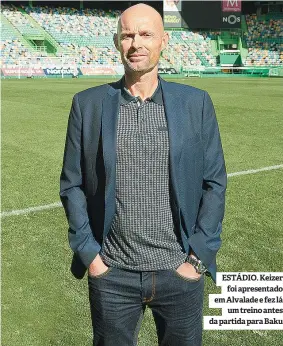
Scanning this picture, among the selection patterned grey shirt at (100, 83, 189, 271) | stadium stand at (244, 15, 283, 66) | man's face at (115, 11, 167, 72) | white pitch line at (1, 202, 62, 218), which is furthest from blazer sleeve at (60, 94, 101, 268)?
stadium stand at (244, 15, 283, 66)

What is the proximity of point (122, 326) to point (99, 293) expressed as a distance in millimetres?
193

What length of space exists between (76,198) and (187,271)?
63cm

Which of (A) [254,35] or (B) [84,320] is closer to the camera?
(B) [84,320]

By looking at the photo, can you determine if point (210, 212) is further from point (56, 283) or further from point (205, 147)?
point (56, 283)

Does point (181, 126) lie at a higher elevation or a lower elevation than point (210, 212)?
higher

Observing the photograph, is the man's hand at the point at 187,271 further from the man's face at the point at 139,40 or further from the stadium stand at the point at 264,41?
the stadium stand at the point at 264,41

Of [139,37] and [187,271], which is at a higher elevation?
[139,37]

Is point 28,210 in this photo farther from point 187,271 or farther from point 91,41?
point 91,41

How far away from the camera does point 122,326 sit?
2.40 m

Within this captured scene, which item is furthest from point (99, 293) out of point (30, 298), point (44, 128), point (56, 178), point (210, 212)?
point (44, 128)

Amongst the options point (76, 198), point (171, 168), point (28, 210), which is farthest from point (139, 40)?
point (28, 210)

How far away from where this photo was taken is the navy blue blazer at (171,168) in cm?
232

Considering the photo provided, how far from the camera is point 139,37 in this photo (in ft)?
7.48

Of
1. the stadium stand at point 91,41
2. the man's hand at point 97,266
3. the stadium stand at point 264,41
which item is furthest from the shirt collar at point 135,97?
the stadium stand at point 264,41
